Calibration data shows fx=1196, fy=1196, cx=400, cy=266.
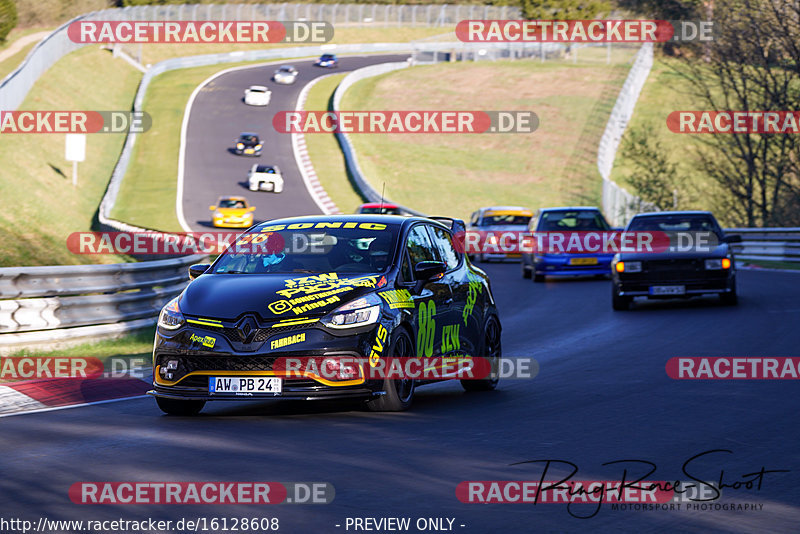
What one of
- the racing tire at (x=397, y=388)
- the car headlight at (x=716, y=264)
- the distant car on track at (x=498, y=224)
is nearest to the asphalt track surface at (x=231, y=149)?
the distant car on track at (x=498, y=224)

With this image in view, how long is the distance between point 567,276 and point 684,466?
23.3 meters

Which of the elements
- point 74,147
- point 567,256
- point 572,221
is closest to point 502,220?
point 572,221

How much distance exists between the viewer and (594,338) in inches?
628

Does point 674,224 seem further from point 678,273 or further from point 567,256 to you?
point 567,256

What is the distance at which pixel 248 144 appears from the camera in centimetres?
6431

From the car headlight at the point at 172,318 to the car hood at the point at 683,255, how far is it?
11.9m

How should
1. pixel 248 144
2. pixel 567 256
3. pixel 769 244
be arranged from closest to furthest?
pixel 567 256
pixel 769 244
pixel 248 144

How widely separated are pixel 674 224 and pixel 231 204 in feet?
94.9

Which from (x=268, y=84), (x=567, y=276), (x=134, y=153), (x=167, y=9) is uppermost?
(x=167, y=9)

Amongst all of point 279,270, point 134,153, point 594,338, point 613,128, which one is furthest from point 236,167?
point 279,270

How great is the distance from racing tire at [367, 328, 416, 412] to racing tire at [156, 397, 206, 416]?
143 centimetres

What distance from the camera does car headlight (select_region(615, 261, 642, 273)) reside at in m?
20.0

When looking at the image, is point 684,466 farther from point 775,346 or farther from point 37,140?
point 37,140

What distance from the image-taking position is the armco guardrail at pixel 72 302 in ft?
44.2
